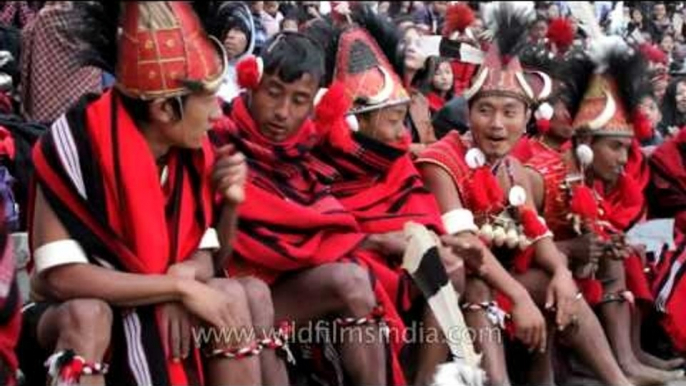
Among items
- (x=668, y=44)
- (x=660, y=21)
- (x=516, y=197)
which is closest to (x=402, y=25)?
(x=516, y=197)

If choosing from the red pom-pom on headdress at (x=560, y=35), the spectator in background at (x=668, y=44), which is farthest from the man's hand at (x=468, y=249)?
the spectator in background at (x=668, y=44)

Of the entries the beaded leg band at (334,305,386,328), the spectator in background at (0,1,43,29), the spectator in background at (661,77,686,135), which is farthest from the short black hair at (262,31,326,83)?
the spectator in background at (0,1,43,29)

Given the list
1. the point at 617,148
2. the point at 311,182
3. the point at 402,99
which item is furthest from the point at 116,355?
the point at 617,148

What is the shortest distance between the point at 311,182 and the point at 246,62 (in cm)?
53

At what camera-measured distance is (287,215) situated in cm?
465

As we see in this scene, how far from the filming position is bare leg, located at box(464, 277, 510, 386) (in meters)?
5.05

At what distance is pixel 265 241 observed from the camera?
462cm

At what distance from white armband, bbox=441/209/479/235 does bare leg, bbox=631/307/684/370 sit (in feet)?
4.30

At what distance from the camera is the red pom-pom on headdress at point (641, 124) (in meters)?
5.90

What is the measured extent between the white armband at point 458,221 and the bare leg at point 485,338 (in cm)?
20

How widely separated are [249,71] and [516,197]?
4.56 ft

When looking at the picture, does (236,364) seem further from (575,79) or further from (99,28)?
(575,79)

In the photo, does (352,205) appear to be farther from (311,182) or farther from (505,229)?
(505,229)

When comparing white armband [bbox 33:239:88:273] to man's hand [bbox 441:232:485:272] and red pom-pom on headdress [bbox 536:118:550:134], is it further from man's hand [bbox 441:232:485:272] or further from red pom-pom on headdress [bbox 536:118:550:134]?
red pom-pom on headdress [bbox 536:118:550:134]
